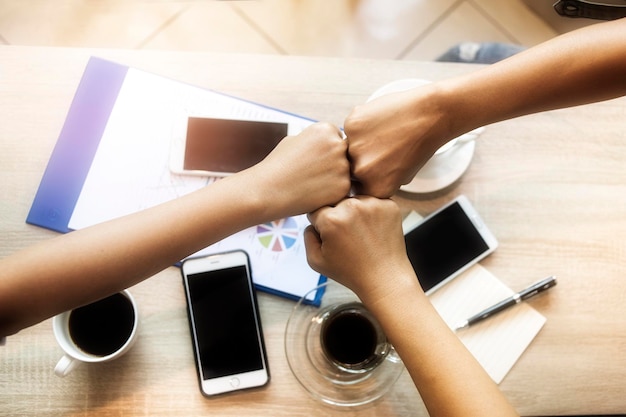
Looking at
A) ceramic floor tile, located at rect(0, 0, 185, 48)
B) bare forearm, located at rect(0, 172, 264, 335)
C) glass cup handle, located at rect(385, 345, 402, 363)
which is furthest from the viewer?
ceramic floor tile, located at rect(0, 0, 185, 48)

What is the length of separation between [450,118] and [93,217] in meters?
0.48

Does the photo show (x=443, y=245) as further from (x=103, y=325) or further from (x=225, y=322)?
(x=103, y=325)

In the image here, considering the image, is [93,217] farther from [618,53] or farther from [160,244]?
[618,53]

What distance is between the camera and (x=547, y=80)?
68 cm

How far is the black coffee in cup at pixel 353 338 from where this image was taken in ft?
2.32

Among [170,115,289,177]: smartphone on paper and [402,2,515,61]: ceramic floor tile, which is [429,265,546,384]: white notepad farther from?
[402,2,515,61]: ceramic floor tile

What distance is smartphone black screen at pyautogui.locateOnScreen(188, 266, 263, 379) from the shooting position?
71 cm

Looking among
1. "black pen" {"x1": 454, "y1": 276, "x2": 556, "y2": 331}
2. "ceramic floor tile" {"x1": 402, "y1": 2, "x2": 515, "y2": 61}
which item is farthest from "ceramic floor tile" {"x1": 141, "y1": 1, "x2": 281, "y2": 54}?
"black pen" {"x1": 454, "y1": 276, "x2": 556, "y2": 331}

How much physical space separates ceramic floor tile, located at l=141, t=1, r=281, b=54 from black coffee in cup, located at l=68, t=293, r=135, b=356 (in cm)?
83

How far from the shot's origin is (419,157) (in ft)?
2.36

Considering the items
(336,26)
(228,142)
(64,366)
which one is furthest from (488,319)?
(336,26)

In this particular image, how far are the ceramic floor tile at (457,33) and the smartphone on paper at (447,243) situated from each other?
2.49 ft

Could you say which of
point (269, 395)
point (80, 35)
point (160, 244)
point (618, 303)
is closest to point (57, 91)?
point (160, 244)

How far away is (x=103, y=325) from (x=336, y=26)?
0.98 m
